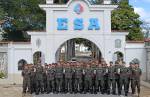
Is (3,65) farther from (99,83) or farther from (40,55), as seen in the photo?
(99,83)

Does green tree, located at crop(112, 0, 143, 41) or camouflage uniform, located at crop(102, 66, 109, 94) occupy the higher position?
green tree, located at crop(112, 0, 143, 41)

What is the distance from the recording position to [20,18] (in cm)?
4812

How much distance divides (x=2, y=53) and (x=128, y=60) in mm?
8751

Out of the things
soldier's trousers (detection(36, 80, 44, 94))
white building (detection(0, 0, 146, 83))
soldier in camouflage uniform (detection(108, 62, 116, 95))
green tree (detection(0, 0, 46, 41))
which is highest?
green tree (detection(0, 0, 46, 41))

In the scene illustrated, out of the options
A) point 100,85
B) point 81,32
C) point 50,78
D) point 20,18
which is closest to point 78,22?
point 81,32

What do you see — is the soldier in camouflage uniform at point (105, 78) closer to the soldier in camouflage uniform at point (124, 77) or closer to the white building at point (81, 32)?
the soldier in camouflage uniform at point (124, 77)

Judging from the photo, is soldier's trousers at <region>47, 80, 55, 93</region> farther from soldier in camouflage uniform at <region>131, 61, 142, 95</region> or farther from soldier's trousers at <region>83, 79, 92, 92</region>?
soldier in camouflage uniform at <region>131, 61, 142, 95</region>

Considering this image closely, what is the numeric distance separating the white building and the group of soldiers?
28.6 ft

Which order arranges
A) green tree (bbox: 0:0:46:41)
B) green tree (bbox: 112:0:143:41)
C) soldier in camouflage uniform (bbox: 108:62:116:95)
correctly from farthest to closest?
green tree (bbox: 112:0:143:41)
green tree (bbox: 0:0:46:41)
soldier in camouflage uniform (bbox: 108:62:116:95)

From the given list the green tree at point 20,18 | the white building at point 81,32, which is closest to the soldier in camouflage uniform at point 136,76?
the white building at point 81,32

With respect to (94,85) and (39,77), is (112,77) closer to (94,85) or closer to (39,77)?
(94,85)

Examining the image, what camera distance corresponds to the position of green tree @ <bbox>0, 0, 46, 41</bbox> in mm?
48031

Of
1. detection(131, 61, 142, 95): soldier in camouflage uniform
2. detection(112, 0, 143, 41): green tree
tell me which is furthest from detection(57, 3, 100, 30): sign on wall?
detection(112, 0, 143, 41): green tree

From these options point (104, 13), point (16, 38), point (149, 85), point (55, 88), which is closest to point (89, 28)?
point (104, 13)
